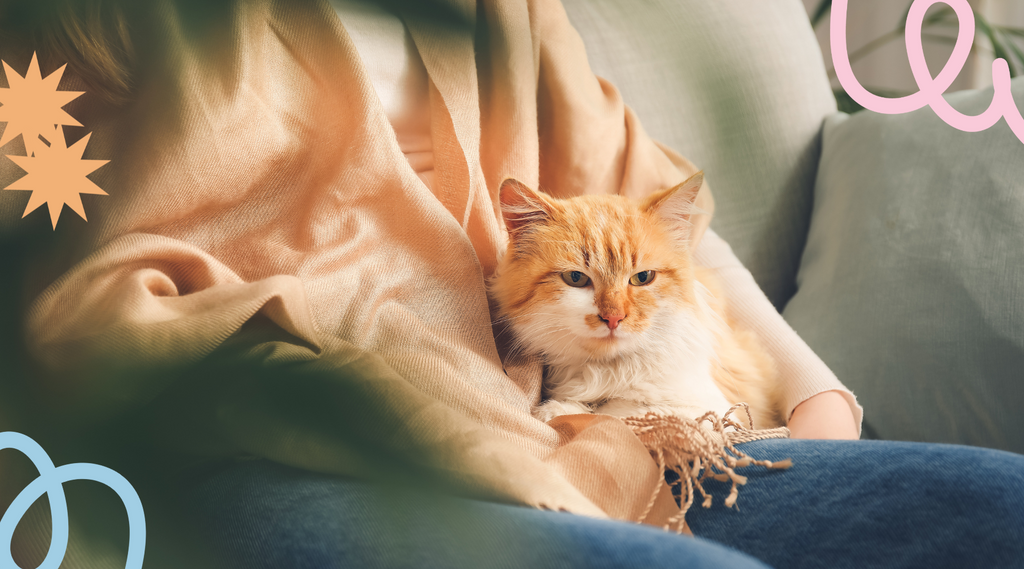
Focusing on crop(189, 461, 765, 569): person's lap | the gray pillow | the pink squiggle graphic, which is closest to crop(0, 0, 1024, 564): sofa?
the gray pillow

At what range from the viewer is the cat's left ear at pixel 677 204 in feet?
2.85

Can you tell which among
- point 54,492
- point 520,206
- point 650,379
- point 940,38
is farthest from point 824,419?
point 940,38

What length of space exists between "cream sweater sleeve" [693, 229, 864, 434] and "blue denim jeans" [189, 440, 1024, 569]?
1.09 ft

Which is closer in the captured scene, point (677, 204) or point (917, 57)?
point (917, 57)

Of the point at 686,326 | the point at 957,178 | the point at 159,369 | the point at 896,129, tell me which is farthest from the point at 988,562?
the point at 896,129

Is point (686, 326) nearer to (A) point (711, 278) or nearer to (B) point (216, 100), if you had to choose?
(A) point (711, 278)

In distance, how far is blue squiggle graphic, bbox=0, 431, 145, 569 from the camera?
279 mm

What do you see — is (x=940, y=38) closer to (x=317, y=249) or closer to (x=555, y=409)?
(x=555, y=409)

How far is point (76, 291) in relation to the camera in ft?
1.84

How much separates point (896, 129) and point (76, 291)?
4.56 ft

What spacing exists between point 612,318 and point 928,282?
2.11 ft

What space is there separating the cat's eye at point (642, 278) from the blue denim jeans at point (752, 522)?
30 cm

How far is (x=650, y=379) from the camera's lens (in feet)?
2.83

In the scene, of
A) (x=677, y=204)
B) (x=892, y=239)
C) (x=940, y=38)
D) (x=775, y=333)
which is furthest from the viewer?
(x=940, y=38)
